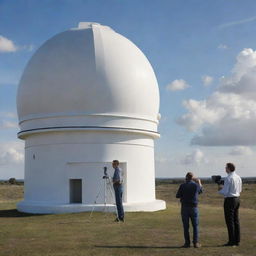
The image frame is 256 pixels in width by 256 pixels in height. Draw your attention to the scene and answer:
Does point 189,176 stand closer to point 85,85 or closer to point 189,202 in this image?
point 189,202

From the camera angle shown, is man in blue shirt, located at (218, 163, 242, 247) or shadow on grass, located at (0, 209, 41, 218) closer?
man in blue shirt, located at (218, 163, 242, 247)

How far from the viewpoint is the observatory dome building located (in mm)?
16748

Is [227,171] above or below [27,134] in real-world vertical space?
below

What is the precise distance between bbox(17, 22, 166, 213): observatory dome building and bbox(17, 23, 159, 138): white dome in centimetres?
4

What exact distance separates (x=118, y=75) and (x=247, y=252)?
1006 centimetres

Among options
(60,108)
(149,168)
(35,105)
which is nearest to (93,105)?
(60,108)

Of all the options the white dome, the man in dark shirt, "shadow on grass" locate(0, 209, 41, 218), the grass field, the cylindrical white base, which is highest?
the white dome

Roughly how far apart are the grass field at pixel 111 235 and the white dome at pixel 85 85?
153 inches

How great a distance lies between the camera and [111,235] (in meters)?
11.1

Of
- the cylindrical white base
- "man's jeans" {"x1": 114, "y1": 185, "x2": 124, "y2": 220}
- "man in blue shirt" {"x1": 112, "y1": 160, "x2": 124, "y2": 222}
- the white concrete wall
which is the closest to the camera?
"man in blue shirt" {"x1": 112, "y1": 160, "x2": 124, "y2": 222}

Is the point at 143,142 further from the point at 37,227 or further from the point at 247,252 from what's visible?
the point at 247,252

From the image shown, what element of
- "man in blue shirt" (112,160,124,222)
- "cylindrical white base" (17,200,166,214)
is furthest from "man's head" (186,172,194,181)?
"cylindrical white base" (17,200,166,214)

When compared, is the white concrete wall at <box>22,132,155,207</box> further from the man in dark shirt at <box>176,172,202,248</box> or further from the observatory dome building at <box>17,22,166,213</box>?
the man in dark shirt at <box>176,172,202,248</box>

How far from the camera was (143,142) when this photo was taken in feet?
59.0
